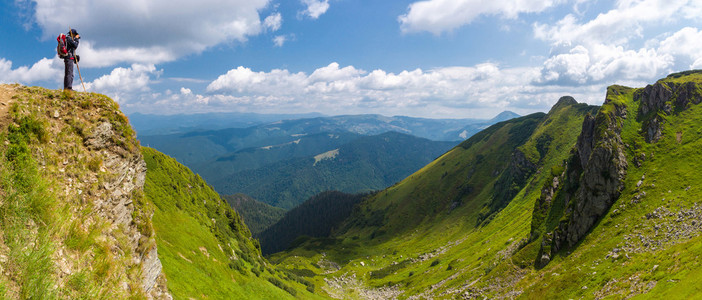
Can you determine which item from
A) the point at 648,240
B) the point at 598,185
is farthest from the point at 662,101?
the point at 648,240

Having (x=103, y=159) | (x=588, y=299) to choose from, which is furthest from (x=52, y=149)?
(x=588, y=299)

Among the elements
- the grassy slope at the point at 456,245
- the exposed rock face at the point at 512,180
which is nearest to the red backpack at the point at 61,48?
the grassy slope at the point at 456,245

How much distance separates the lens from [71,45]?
20.6 meters

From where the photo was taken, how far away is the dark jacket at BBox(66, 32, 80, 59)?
20250mm

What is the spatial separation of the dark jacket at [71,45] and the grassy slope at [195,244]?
71.9 feet

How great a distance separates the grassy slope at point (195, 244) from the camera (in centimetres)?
3650

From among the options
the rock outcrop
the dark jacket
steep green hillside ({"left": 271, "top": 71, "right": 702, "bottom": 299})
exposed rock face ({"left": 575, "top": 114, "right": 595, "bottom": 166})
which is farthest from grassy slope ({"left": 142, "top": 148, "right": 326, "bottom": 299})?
the rock outcrop

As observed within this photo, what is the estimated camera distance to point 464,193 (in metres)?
194

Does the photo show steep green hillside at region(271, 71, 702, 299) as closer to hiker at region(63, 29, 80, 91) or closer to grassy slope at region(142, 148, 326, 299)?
grassy slope at region(142, 148, 326, 299)

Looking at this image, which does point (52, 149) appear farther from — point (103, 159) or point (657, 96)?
point (657, 96)

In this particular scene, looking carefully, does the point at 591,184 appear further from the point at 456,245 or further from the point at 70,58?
the point at 456,245

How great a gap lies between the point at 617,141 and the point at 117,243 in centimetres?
8771

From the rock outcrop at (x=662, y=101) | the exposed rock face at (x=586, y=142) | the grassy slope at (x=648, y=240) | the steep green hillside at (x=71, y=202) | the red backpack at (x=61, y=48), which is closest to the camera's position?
the steep green hillside at (x=71, y=202)

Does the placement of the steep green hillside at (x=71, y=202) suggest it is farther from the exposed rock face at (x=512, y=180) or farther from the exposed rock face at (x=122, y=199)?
the exposed rock face at (x=512, y=180)
